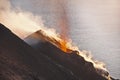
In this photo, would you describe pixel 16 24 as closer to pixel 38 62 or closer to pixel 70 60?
pixel 70 60

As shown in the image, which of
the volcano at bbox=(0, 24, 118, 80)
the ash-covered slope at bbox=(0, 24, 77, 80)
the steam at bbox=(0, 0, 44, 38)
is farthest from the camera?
the steam at bbox=(0, 0, 44, 38)

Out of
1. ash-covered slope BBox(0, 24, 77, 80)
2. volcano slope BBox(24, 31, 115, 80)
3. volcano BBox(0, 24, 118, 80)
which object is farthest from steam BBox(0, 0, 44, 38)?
ash-covered slope BBox(0, 24, 77, 80)

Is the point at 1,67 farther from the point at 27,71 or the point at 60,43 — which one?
the point at 60,43

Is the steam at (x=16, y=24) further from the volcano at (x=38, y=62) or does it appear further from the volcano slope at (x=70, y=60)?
the volcano slope at (x=70, y=60)

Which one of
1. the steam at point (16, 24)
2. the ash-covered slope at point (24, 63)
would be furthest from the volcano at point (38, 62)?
the steam at point (16, 24)

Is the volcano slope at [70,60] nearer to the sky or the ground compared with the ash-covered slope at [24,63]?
nearer to the sky

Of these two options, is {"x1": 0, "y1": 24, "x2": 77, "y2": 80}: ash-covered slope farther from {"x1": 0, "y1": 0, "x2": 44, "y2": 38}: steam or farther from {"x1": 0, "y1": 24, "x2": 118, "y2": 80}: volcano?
{"x1": 0, "y1": 0, "x2": 44, "y2": 38}: steam
